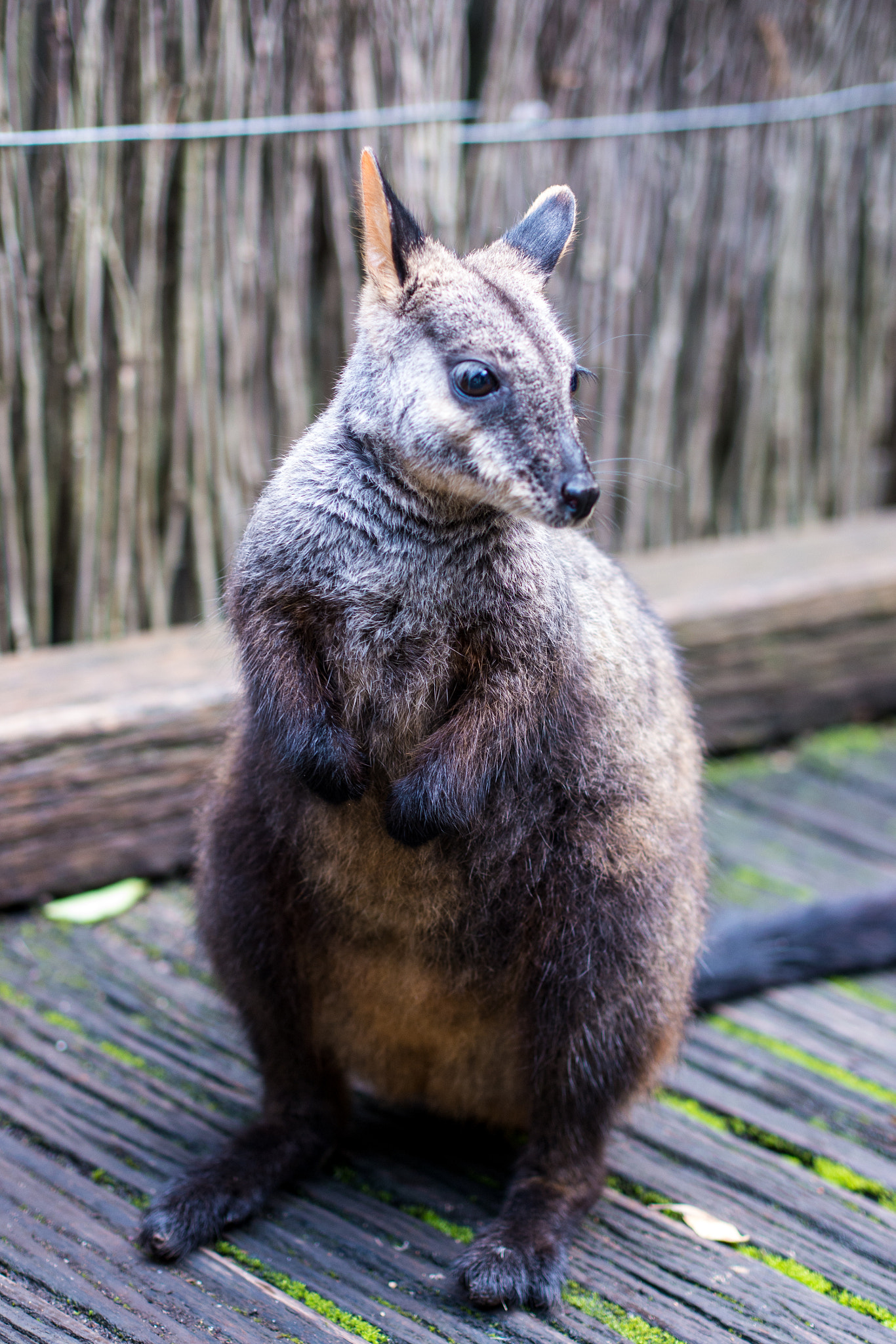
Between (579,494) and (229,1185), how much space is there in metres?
1.59

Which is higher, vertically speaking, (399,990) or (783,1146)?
(399,990)

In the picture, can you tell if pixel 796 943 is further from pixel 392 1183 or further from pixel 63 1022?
pixel 63 1022

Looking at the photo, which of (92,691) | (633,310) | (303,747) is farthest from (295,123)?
(303,747)

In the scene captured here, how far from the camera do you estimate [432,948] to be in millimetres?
2691

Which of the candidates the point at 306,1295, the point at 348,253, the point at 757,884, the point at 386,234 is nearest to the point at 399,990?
the point at 306,1295

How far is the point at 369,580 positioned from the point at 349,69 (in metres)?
2.36

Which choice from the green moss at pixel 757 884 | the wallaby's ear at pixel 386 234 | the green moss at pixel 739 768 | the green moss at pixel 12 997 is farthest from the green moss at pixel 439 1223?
the green moss at pixel 739 768

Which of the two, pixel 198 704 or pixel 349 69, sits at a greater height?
pixel 349 69

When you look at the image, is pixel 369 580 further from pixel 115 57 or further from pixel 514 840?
pixel 115 57

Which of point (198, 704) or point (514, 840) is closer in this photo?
point (514, 840)

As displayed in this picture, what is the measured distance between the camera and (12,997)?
3.44m

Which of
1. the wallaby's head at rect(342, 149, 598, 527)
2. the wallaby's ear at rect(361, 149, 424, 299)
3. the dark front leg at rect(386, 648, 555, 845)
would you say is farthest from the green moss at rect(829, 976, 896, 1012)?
the wallaby's ear at rect(361, 149, 424, 299)

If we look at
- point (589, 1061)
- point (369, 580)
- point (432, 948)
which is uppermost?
point (369, 580)

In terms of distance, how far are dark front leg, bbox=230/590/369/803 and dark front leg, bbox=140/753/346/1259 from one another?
0.82 feet
